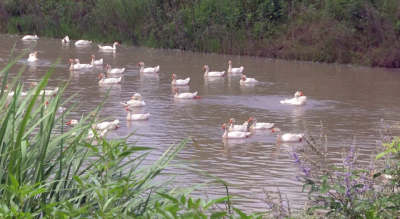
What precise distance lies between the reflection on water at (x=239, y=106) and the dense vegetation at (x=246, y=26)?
1.19m

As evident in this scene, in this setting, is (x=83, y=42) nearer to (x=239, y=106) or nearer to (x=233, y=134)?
(x=239, y=106)

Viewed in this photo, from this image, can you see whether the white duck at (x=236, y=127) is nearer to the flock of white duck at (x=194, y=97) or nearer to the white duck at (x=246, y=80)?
the flock of white duck at (x=194, y=97)

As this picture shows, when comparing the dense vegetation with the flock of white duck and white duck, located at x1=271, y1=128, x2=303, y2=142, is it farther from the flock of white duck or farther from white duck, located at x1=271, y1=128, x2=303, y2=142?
white duck, located at x1=271, y1=128, x2=303, y2=142

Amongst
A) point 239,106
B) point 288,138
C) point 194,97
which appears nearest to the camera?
point 288,138

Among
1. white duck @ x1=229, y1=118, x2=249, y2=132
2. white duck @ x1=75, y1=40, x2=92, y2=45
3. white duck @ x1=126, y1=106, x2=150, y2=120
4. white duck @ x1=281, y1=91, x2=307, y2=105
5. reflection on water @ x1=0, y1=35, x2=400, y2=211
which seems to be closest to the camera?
reflection on water @ x1=0, y1=35, x2=400, y2=211

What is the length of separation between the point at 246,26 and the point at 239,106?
47.2 feet

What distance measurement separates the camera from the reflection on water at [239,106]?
9773mm

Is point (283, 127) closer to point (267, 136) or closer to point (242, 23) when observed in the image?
point (267, 136)

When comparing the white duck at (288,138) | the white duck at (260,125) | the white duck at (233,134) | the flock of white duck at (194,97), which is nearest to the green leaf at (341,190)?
the flock of white duck at (194,97)

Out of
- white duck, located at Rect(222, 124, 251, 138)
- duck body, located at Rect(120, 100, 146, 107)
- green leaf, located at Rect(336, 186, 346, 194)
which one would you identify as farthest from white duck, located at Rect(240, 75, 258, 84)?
green leaf, located at Rect(336, 186, 346, 194)

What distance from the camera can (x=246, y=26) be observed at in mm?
29734

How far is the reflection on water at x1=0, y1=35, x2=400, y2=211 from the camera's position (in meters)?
9.77

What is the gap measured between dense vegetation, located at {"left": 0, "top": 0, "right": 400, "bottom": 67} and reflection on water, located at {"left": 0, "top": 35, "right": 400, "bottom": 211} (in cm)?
119

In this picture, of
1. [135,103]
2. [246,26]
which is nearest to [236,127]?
[135,103]
